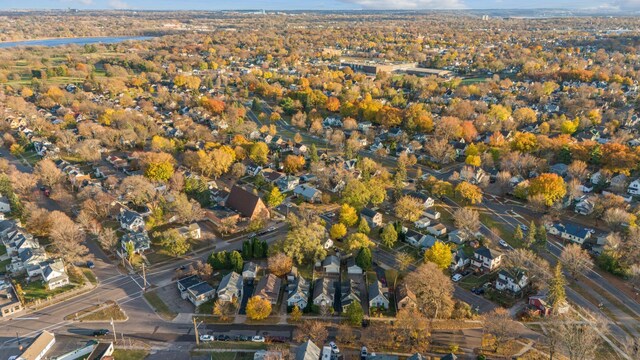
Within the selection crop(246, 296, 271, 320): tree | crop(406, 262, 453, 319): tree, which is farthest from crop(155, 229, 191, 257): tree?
crop(406, 262, 453, 319): tree

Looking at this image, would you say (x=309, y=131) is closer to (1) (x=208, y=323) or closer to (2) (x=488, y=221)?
(2) (x=488, y=221)

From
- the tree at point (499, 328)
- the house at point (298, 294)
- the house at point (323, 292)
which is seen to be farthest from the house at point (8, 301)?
the tree at point (499, 328)

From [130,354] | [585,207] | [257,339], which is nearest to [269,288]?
[257,339]

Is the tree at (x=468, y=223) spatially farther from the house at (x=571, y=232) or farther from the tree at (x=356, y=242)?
the tree at (x=356, y=242)

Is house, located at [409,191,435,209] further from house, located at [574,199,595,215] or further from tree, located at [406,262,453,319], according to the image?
tree, located at [406,262,453,319]

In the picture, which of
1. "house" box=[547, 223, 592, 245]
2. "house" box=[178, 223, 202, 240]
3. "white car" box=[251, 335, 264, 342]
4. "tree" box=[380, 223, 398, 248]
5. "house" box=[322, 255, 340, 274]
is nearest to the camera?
"white car" box=[251, 335, 264, 342]

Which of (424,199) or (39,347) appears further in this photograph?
(424,199)

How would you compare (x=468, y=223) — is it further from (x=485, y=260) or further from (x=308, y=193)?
(x=308, y=193)
